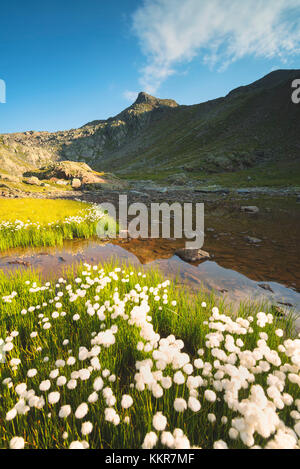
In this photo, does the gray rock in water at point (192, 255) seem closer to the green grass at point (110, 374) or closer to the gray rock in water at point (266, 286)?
the gray rock in water at point (266, 286)

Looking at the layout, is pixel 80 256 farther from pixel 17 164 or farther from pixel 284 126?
pixel 284 126

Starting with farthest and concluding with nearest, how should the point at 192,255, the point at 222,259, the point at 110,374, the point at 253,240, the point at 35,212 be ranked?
the point at 35,212 → the point at 253,240 → the point at 222,259 → the point at 192,255 → the point at 110,374

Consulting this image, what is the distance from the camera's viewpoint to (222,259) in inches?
331

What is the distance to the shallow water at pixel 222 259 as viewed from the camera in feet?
Result: 20.2

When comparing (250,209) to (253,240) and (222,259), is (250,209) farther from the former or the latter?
(222,259)

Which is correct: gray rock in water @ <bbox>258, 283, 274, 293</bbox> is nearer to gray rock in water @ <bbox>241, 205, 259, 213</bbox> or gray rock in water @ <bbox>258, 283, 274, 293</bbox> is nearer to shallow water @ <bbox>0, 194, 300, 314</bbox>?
shallow water @ <bbox>0, 194, 300, 314</bbox>

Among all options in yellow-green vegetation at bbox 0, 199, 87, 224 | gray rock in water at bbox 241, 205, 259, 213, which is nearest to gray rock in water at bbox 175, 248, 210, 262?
yellow-green vegetation at bbox 0, 199, 87, 224

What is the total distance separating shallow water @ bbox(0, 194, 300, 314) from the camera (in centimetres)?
617

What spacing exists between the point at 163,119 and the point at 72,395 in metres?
227

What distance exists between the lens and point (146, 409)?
215cm

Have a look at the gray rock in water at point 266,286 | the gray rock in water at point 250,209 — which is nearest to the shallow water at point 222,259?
the gray rock in water at point 266,286

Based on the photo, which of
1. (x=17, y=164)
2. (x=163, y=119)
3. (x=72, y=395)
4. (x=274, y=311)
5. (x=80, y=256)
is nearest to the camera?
(x=72, y=395)

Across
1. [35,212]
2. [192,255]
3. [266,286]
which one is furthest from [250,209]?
[35,212]
